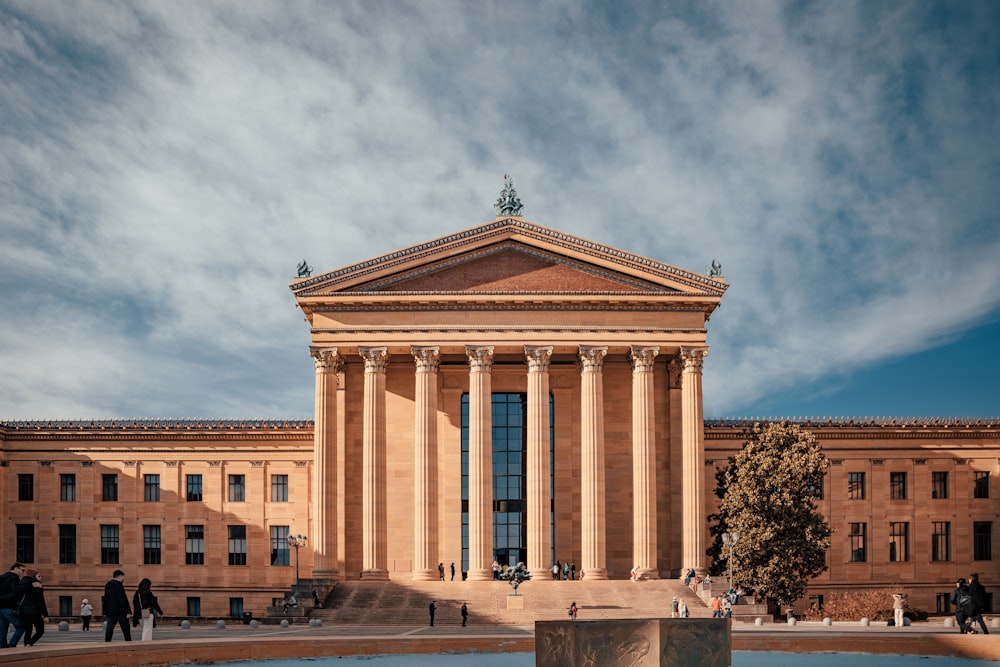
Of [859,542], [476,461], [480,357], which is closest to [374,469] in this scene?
[476,461]

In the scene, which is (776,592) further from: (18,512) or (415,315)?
(18,512)

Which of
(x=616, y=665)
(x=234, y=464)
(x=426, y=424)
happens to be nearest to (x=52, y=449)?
(x=234, y=464)

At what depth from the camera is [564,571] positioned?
63719 mm

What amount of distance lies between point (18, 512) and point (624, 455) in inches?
1552

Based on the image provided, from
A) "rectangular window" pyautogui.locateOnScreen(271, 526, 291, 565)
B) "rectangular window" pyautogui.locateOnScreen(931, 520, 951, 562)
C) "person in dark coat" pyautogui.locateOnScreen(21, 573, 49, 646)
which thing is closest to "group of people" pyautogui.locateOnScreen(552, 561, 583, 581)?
"rectangular window" pyautogui.locateOnScreen(271, 526, 291, 565)

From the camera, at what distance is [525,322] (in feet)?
211

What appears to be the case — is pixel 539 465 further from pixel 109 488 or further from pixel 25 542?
pixel 25 542

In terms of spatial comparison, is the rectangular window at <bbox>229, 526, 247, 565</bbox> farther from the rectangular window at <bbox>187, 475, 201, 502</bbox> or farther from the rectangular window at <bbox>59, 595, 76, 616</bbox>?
the rectangular window at <bbox>59, 595, 76, 616</bbox>

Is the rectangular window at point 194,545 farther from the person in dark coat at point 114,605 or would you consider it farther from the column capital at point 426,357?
the person in dark coat at point 114,605

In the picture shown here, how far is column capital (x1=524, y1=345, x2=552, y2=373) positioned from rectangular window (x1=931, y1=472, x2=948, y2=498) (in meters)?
28.2

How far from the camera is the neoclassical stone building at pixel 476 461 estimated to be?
6350 centimetres

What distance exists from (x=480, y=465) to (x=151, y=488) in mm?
24086

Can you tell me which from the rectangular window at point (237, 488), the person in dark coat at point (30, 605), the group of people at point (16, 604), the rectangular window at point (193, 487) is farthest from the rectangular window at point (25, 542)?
the group of people at point (16, 604)

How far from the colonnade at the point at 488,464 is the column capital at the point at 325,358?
0.06 meters
